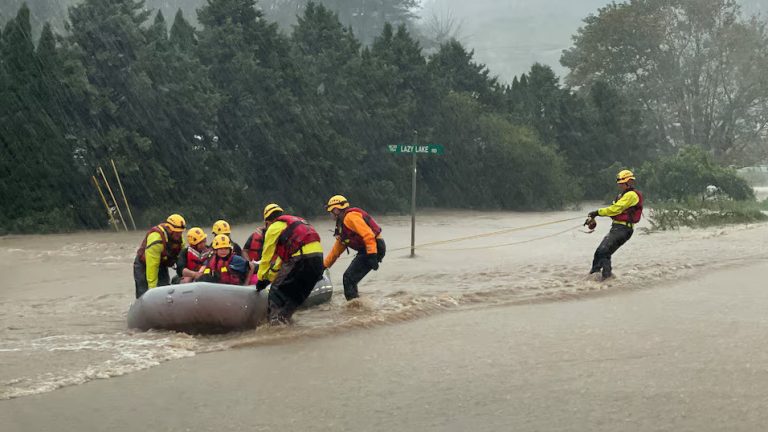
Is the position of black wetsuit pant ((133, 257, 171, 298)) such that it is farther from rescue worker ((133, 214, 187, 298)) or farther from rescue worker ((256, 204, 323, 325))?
rescue worker ((256, 204, 323, 325))

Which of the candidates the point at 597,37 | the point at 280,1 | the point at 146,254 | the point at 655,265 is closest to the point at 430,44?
the point at 280,1

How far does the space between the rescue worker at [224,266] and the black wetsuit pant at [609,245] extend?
5805 millimetres

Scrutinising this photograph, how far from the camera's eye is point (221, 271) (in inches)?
445

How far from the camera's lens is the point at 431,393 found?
7551mm

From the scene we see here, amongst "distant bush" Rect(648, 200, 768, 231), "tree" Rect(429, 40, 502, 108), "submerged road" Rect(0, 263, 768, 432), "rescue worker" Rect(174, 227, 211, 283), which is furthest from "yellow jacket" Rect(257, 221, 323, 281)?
"tree" Rect(429, 40, 502, 108)

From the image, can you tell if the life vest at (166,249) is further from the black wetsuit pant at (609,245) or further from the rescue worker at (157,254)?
the black wetsuit pant at (609,245)

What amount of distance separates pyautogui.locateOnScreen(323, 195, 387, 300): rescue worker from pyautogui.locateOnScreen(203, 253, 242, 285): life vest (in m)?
1.46

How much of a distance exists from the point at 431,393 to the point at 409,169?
1341 inches

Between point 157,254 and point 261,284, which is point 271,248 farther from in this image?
point 157,254

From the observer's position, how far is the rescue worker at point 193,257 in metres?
11.5

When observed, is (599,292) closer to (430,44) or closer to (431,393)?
(431,393)

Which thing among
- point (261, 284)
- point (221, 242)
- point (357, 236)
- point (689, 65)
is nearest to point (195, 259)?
point (221, 242)

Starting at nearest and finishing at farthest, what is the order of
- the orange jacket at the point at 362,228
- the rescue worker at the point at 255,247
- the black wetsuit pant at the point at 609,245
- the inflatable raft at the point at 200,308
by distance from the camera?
the inflatable raft at the point at 200,308 < the orange jacket at the point at 362,228 < the rescue worker at the point at 255,247 < the black wetsuit pant at the point at 609,245

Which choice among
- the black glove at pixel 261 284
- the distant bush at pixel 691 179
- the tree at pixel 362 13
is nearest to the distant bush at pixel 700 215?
the distant bush at pixel 691 179
